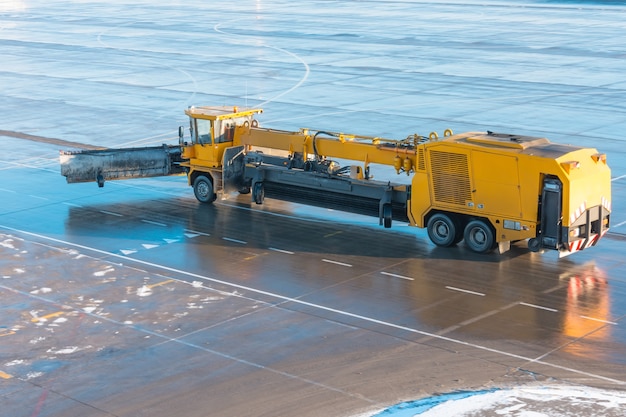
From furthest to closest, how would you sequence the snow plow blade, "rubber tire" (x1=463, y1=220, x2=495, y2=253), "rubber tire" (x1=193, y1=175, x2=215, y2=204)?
1. the snow plow blade
2. "rubber tire" (x1=193, y1=175, x2=215, y2=204)
3. "rubber tire" (x1=463, y1=220, x2=495, y2=253)

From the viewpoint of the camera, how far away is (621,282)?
24.8m

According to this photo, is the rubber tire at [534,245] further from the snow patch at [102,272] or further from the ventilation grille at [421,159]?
the snow patch at [102,272]

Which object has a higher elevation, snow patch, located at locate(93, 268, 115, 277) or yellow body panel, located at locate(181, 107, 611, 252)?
yellow body panel, located at locate(181, 107, 611, 252)

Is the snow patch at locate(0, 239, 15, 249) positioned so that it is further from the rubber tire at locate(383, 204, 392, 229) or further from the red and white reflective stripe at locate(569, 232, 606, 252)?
the red and white reflective stripe at locate(569, 232, 606, 252)

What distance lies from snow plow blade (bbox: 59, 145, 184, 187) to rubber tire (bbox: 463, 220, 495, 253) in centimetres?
1111

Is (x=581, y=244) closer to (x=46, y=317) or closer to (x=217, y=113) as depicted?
(x=217, y=113)

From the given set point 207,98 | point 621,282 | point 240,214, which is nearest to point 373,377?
point 621,282

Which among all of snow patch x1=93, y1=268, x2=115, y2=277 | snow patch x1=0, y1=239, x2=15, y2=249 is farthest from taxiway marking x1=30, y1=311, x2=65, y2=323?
snow patch x1=0, y1=239, x2=15, y2=249

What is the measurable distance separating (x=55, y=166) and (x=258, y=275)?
1566 cm

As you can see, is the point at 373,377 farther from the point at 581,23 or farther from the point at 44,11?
the point at 44,11

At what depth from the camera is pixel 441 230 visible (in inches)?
1084

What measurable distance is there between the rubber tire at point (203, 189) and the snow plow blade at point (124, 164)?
1393mm

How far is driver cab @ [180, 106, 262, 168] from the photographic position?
3244cm

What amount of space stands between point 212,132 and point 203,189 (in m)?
1.84
